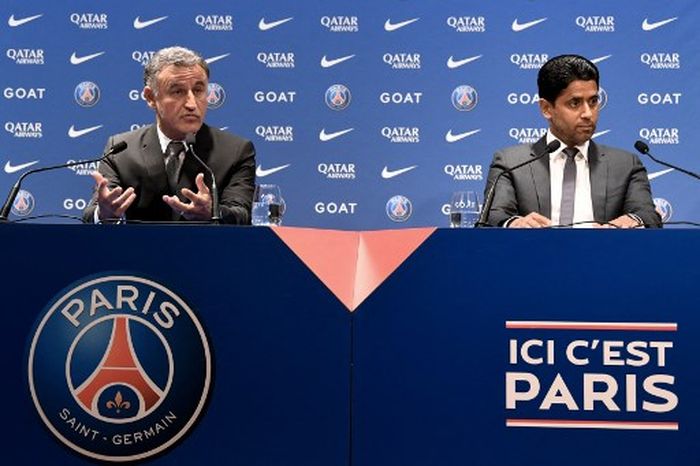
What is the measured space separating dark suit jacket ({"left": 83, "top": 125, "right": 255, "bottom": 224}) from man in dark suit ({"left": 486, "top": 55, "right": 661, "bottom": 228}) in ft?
3.14

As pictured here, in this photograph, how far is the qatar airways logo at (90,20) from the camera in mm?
4883

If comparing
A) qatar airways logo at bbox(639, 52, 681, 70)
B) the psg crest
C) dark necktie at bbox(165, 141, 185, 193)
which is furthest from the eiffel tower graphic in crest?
qatar airways logo at bbox(639, 52, 681, 70)

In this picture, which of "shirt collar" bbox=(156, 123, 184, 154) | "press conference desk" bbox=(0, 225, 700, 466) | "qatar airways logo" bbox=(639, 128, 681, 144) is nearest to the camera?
"press conference desk" bbox=(0, 225, 700, 466)

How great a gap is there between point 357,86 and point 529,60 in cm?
91

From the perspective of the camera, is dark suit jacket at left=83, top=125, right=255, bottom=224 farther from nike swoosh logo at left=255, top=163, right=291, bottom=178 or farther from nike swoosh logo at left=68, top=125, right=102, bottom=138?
nike swoosh logo at left=68, top=125, right=102, bottom=138

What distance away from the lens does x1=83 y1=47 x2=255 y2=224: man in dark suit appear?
11.0 feet

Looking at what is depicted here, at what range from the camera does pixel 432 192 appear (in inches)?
188

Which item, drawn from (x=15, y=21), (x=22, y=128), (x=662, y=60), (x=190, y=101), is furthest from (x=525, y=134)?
(x=15, y=21)

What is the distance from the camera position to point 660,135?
4.71 m

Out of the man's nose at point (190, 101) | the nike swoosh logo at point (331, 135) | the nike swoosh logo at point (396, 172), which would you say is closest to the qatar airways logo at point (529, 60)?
the nike swoosh logo at point (396, 172)

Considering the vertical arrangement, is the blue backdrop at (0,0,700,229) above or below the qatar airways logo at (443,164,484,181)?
above

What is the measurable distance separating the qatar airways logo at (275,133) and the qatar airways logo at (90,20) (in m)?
1.02

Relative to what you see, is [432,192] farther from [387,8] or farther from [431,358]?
[431,358]

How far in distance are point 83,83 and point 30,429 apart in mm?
3211
